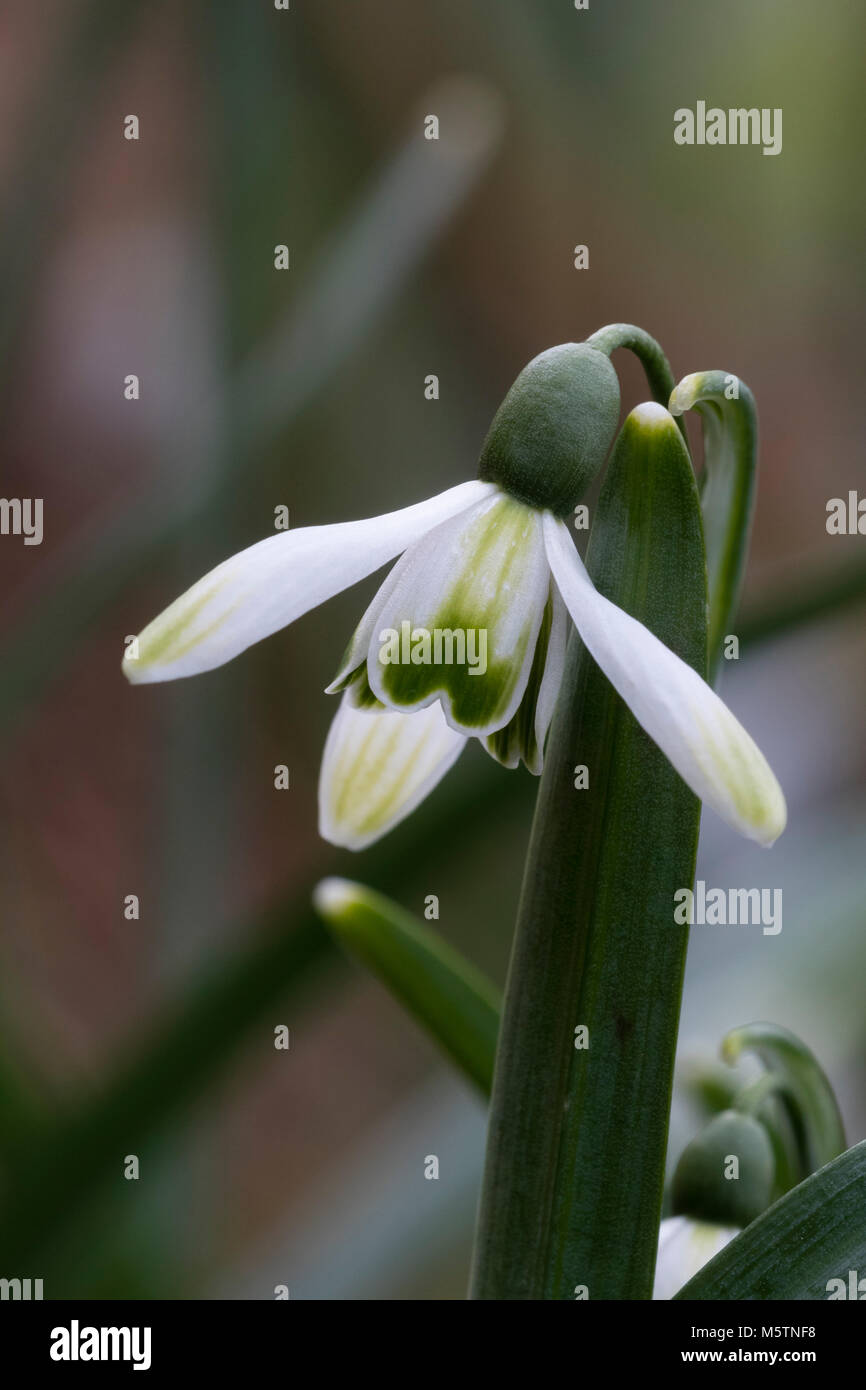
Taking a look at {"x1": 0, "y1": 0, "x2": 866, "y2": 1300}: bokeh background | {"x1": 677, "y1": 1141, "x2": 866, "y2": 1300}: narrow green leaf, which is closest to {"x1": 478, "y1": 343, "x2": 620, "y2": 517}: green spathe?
{"x1": 677, "y1": 1141, "x2": 866, "y2": 1300}: narrow green leaf

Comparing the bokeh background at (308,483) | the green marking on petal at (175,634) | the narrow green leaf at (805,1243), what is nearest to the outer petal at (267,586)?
the green marking on petal at (175,634)

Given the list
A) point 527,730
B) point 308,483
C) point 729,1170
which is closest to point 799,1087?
point 729,1170

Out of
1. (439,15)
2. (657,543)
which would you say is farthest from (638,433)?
(439,15)

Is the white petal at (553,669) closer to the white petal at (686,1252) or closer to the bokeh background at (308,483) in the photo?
the white petal at (686,1252)

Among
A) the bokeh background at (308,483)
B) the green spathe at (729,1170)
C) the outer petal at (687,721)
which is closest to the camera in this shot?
the outer petal at (687,721)

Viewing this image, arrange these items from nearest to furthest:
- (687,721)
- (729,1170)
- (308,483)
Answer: (687,721), (729,1170), (308,483)

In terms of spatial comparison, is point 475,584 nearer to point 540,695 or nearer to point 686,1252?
point 540,695
